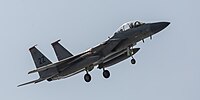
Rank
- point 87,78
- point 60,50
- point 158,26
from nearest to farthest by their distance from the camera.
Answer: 1. point 158,26
2. point 87,78
3. point 60,50

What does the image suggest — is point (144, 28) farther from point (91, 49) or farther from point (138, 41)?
point (91, 49)

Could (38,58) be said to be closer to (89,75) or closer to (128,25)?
(89,75)

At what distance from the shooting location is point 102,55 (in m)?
56.3

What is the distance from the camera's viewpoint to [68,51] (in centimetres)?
6000

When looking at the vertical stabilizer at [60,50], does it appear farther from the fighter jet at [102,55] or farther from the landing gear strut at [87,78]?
the landing gear strut at [87,78]

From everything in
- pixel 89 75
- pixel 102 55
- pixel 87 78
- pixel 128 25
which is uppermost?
pixel 128 25

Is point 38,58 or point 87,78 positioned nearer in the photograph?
point 87,78

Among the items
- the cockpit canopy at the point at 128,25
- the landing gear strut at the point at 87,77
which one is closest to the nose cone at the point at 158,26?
the cockpit canopy at the point at 128,25

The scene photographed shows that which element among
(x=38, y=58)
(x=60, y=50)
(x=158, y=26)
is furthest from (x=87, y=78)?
(x=158, y=26)

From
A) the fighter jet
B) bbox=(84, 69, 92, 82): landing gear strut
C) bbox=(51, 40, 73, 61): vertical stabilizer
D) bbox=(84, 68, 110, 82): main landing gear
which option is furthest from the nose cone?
bbox=(51, 40, 73, 61): vertical stabilizer

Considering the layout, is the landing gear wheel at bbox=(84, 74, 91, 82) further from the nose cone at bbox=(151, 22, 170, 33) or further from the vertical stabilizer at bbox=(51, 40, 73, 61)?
Answer: the nose cone at bbox=(151, 22, 170, 33)

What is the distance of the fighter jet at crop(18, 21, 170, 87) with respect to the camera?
2169 inches

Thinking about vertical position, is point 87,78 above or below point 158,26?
below

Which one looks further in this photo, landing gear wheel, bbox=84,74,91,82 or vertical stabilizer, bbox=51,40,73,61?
vertical stabilizer, bbox=51,40,73,61
